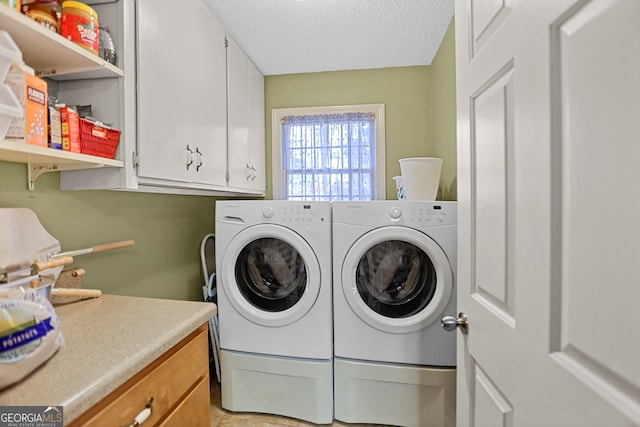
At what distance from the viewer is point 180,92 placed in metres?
1.41

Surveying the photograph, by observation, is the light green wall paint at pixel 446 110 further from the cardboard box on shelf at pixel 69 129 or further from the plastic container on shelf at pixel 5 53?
the plastic container on shelf at pixel 5 53

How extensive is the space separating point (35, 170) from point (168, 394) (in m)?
0.90

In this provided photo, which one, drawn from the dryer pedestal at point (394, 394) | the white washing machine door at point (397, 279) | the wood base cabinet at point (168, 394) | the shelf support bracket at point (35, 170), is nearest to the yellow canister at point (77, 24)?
the shelf support bracket at point (35, 170)

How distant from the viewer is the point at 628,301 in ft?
1.27

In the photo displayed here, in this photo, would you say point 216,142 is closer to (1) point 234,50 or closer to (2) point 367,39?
(1) point 234,50

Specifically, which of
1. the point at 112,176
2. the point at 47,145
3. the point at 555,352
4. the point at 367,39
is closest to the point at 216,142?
the point at 112,176

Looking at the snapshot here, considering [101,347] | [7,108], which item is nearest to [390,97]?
[7,108]

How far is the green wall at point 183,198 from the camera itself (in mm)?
1206

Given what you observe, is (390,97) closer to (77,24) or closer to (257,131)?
(257,131)

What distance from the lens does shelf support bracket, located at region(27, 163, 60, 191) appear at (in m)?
1.07

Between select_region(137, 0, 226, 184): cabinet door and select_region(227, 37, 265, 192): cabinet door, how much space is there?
142 millimetres

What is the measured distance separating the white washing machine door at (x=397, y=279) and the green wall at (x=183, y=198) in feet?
2.12

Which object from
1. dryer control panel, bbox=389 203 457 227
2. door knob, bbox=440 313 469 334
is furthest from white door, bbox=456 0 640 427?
dryer control panel, bbox=389 203 457 227

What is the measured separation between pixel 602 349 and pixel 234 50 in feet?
7.51
